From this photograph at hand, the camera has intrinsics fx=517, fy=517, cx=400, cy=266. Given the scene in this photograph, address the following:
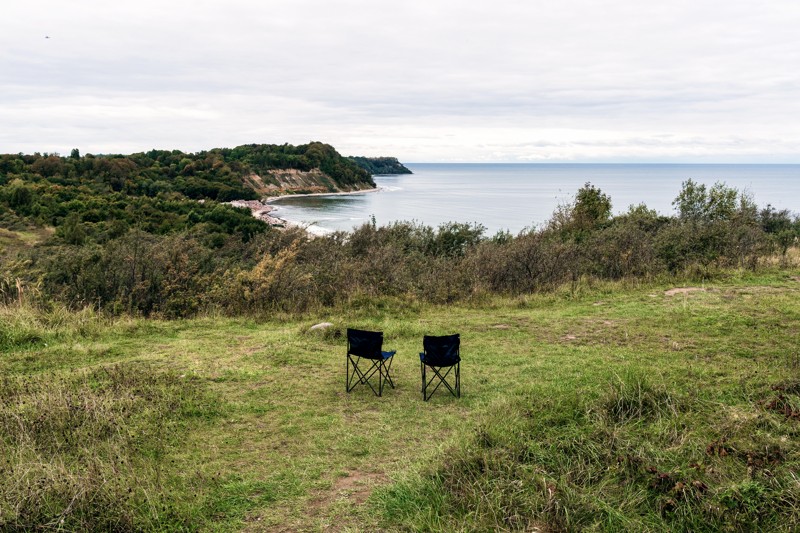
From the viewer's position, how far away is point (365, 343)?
734 centimetres

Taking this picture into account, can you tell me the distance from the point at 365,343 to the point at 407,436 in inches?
71.3

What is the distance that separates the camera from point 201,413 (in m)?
6.24

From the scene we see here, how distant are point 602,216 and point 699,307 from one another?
905 inches

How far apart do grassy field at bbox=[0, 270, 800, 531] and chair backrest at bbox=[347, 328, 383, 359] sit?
61cm

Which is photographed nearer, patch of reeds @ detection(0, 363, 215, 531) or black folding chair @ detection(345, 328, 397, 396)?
patch of reeds @ detection(0, 363, 215, 531)

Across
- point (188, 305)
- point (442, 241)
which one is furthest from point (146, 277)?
point (442, 241)

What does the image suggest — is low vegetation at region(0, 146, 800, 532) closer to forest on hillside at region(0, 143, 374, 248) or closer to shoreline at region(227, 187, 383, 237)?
forest on hillside at region(0, 143, 374, 248)

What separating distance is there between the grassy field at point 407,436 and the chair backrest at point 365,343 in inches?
23.8

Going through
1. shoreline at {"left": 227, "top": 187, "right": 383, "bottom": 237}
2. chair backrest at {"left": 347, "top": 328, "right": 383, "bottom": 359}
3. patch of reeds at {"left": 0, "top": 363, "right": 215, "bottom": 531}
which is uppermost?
shoreline at {"left": 227, "top": 187, "right": 383, "bottom": 237}

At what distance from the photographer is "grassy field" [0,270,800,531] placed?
3984 mm

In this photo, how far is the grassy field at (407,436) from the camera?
398 cm

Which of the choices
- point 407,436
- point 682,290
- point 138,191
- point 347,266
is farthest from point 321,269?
point 138,191

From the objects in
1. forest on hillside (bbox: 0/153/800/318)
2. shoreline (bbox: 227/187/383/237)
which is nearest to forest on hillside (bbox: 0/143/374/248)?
shoreline (bbox: 227/187/383/237)

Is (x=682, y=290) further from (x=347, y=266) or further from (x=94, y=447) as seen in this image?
(x=94, y=447)
